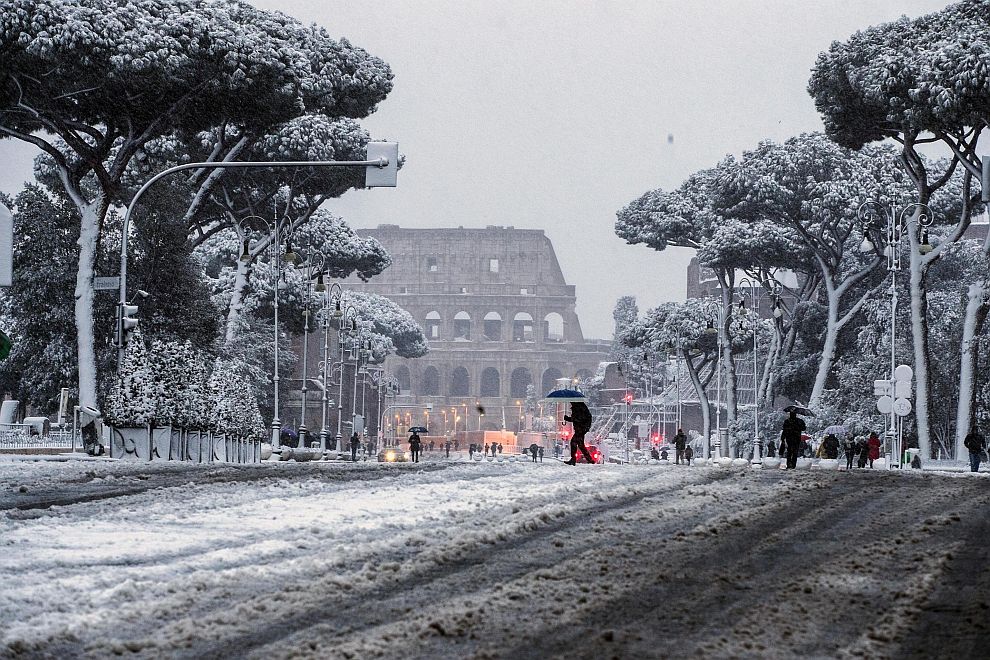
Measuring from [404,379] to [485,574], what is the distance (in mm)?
180181

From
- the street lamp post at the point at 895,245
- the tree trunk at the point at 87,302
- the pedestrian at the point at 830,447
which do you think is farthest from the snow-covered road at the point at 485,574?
the street lamp post at the point at 895,245

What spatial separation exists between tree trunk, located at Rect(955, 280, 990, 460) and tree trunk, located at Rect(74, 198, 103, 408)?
Result: 23.1 m

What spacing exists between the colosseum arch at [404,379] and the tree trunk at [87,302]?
150 metres

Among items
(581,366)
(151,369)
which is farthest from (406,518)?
(581,366)

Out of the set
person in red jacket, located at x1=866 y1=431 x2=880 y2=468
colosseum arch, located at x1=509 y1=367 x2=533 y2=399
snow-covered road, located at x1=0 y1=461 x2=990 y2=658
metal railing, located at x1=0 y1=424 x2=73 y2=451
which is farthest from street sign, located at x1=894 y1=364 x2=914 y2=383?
colosseum arch, located at x1=509 y1=367 x2=533 y2=399

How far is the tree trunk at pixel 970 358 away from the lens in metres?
41.4

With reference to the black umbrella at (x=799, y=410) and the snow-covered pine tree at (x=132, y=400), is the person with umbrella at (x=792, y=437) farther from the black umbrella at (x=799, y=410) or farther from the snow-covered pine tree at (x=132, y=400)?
the snow-covered pine tree at (x=132, y=400)

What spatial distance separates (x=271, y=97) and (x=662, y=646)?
3399cm

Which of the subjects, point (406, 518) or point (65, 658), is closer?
point (65, 658)

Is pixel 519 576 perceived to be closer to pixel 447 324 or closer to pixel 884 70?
pixel 884 70

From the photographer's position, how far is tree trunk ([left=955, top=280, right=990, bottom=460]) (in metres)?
41.4

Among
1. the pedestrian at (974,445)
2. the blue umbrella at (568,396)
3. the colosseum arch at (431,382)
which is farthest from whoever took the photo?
the colosseum arch at (431,382)

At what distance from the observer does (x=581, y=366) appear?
195 m

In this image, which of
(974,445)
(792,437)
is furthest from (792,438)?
(974,445)
